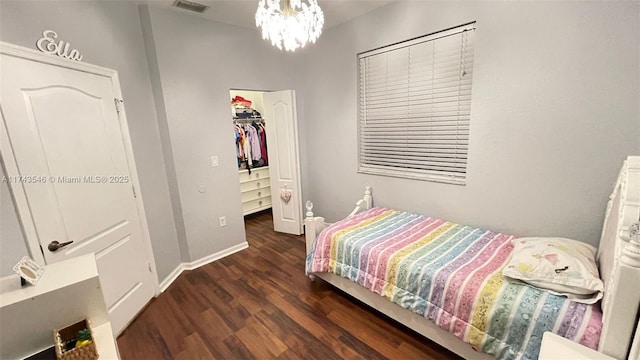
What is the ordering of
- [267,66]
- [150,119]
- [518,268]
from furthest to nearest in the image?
[267,66] < [150,119] < [518,268]

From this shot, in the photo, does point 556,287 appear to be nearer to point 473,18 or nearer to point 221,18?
point 473,18

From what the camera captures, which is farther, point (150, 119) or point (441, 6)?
point (150, 119)

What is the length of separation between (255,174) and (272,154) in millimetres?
941

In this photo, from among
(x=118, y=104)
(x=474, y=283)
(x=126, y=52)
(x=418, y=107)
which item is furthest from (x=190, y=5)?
(x=474, y=283)

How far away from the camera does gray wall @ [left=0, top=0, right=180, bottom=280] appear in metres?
1.49

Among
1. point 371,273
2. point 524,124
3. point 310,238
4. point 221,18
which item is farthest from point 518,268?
point 221,18

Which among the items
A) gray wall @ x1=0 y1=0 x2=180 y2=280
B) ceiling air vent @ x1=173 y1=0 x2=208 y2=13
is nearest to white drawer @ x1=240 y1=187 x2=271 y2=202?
gray wall @ x1=0 y1=0 x2=180 y2=280

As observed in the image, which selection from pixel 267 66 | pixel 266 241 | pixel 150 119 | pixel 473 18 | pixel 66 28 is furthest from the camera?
pixel 266 241

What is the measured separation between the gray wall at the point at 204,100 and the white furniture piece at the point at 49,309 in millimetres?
1589

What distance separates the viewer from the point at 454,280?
158 cm

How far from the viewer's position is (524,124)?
6.41 feet

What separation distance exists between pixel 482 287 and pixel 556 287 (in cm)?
35

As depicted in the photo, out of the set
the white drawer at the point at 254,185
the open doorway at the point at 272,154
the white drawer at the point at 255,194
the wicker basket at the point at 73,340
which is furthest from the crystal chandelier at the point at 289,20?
the white drawer at the point at 255,194

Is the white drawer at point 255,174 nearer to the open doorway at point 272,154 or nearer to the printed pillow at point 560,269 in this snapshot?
the open doorway at point 272,154
